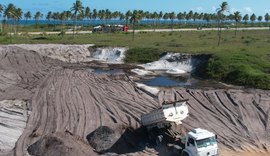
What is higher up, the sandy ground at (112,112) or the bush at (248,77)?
the bush at (248,77)

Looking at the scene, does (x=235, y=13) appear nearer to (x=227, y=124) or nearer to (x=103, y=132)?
(x=227, y=124)

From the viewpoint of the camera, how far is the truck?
2681cm

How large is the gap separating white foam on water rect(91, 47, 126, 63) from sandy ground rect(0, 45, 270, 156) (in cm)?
2198

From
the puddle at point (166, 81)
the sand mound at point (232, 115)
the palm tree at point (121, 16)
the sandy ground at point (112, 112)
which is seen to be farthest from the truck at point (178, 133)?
the palm tree at point (121, 16)

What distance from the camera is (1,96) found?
43.2 metres

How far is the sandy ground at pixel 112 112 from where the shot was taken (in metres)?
31.5

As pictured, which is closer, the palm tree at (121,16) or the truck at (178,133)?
the truck at (178,133)

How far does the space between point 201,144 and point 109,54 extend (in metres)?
52.9

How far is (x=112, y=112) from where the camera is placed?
3891 centimetres

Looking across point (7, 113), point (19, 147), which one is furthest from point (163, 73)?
point (19, 147)

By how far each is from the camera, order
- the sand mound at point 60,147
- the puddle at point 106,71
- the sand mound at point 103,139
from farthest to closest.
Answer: the puddle at point 106,71
the sand mound at point 103,139
the sand mound at point 60,147

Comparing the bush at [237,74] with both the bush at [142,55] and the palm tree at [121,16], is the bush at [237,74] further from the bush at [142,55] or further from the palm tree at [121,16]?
the palm tree at [121,16]

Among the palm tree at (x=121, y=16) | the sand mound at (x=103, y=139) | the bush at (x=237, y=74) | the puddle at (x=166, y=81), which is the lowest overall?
the sand mound at (x=103, y=139)

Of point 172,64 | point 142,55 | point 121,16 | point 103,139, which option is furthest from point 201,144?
point 121,16
